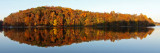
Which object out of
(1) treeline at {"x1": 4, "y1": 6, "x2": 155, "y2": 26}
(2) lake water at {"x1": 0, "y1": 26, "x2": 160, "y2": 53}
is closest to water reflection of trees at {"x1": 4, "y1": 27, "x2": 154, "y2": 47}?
(2) lake water at {"x1": 0, "y1": 26, "x2": 160, "y2": 53}

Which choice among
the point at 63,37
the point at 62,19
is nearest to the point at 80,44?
the point at 63,37

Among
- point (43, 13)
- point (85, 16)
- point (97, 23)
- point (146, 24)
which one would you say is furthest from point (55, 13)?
point (146, 24)

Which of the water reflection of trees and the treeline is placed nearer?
the water reflection of trees

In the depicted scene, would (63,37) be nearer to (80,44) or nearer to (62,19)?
(80,44)

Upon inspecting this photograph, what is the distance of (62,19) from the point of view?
129 metres

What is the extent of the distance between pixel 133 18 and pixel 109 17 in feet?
81.7

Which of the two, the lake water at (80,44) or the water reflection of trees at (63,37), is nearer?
the lake water at (80,44)

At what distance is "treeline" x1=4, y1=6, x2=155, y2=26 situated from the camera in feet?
409

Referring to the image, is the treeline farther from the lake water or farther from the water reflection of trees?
the lake water

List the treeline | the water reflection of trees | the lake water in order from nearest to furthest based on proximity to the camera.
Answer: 1. the lake water
2. the water reflection of trees
3. the treeline

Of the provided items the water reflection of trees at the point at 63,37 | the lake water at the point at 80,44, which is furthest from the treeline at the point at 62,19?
the lake water at the point at 80,44

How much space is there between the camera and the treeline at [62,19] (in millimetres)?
124812

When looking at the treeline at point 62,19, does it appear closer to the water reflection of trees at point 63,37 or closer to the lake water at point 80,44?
the water reflection of trees at point 63,37

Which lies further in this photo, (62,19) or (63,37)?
(62,19)
